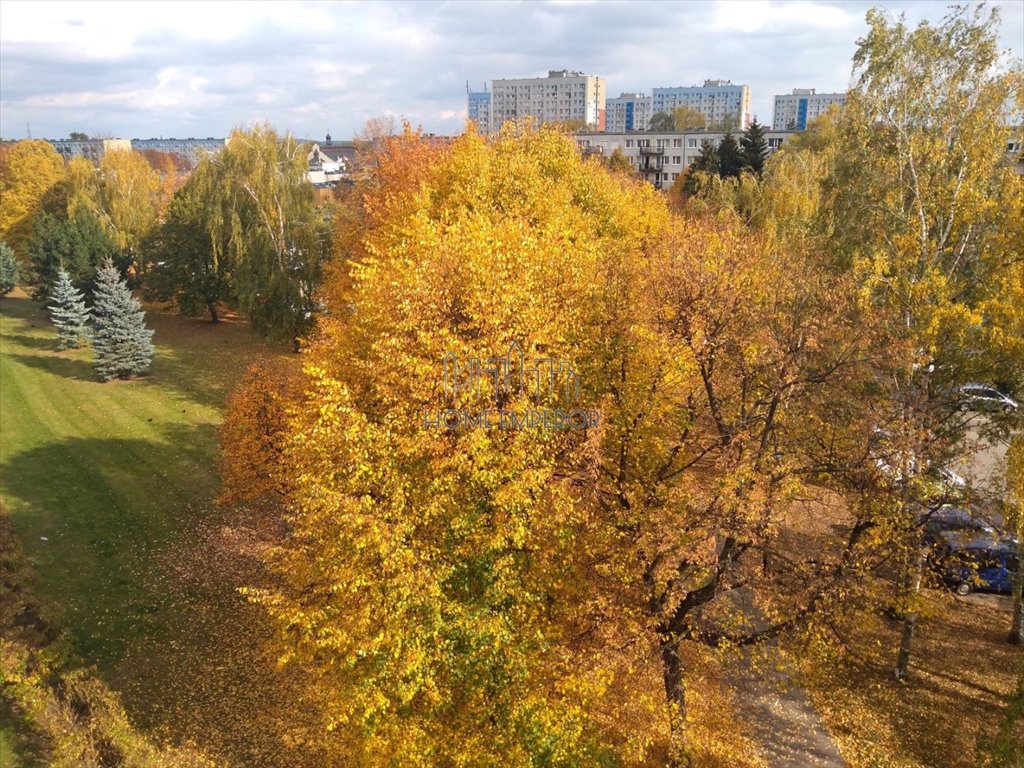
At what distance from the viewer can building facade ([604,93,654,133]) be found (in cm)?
17612

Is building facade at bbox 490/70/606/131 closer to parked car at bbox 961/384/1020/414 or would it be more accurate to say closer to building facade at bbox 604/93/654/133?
building facade at bbox 604/93/654/133

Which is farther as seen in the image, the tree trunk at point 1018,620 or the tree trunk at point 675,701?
the tree trunk at point 1018,620

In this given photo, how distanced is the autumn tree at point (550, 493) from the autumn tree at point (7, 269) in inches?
1949

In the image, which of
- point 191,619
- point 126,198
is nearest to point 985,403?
point 191,619

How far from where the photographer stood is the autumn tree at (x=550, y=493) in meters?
10.1

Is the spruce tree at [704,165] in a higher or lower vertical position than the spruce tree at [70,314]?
higher

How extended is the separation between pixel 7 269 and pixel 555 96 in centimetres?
14147

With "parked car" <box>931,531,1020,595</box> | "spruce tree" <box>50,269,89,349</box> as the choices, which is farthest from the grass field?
"spruce tree" <box>50,269,89,349</box>

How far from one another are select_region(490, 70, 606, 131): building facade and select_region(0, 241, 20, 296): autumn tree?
129833 millimetres

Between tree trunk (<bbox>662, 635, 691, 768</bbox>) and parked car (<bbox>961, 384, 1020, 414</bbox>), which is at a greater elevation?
parked car (<bbox>961, 384, 1020, 414</bbox>)

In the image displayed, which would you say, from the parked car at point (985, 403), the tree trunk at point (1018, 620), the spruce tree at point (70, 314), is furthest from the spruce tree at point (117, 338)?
the tree trunk at point (1018, 620)

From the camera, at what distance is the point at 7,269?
49.9 meters

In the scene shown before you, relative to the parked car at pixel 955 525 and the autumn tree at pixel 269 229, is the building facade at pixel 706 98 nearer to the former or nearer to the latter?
the autumn tree at pixel 269 229

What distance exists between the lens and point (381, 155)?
104ft
